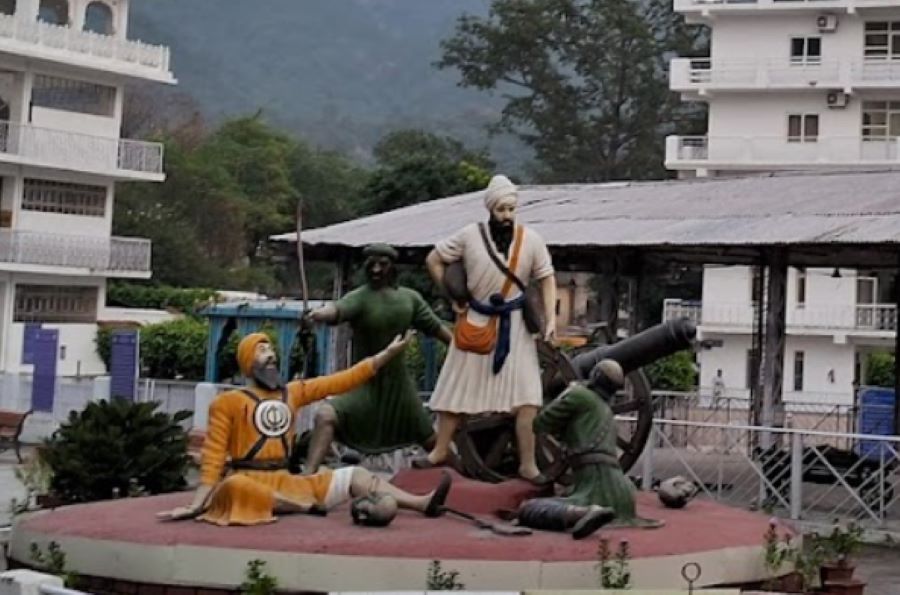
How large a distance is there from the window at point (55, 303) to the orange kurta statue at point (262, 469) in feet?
105

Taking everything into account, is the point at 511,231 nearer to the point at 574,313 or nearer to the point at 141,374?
the point at 141,374

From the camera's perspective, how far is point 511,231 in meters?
11.3

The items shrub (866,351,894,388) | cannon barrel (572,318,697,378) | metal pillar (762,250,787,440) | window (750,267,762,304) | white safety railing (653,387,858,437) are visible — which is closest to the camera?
cannon barrel (572,318,697,378)

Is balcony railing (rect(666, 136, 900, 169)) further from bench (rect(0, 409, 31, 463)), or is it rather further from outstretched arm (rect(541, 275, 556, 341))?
outstretched arm (rect(541, 275, 556, 341))

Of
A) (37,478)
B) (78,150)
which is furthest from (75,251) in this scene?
(37,478)

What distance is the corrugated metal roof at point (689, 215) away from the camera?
59.9ft

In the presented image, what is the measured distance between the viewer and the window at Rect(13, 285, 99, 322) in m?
41.7

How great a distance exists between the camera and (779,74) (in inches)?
1875

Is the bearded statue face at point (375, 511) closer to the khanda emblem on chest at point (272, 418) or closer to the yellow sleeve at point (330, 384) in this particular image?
the khanda emblem on chest at point (272, 418)

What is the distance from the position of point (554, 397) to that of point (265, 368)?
241cm

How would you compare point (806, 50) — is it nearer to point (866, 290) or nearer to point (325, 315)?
point (866, 290)

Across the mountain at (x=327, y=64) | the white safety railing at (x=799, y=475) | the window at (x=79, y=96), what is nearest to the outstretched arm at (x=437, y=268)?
the white safety railing at (x=799, y=475)

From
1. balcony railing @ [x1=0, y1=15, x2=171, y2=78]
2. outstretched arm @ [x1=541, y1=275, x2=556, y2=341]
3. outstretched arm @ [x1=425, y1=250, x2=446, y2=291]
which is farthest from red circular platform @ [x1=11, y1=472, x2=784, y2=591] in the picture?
balcony railing @ [x1=0, y1=15, x2=171, y2=78]

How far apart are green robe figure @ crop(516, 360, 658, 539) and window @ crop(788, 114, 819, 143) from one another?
38.7 meters
